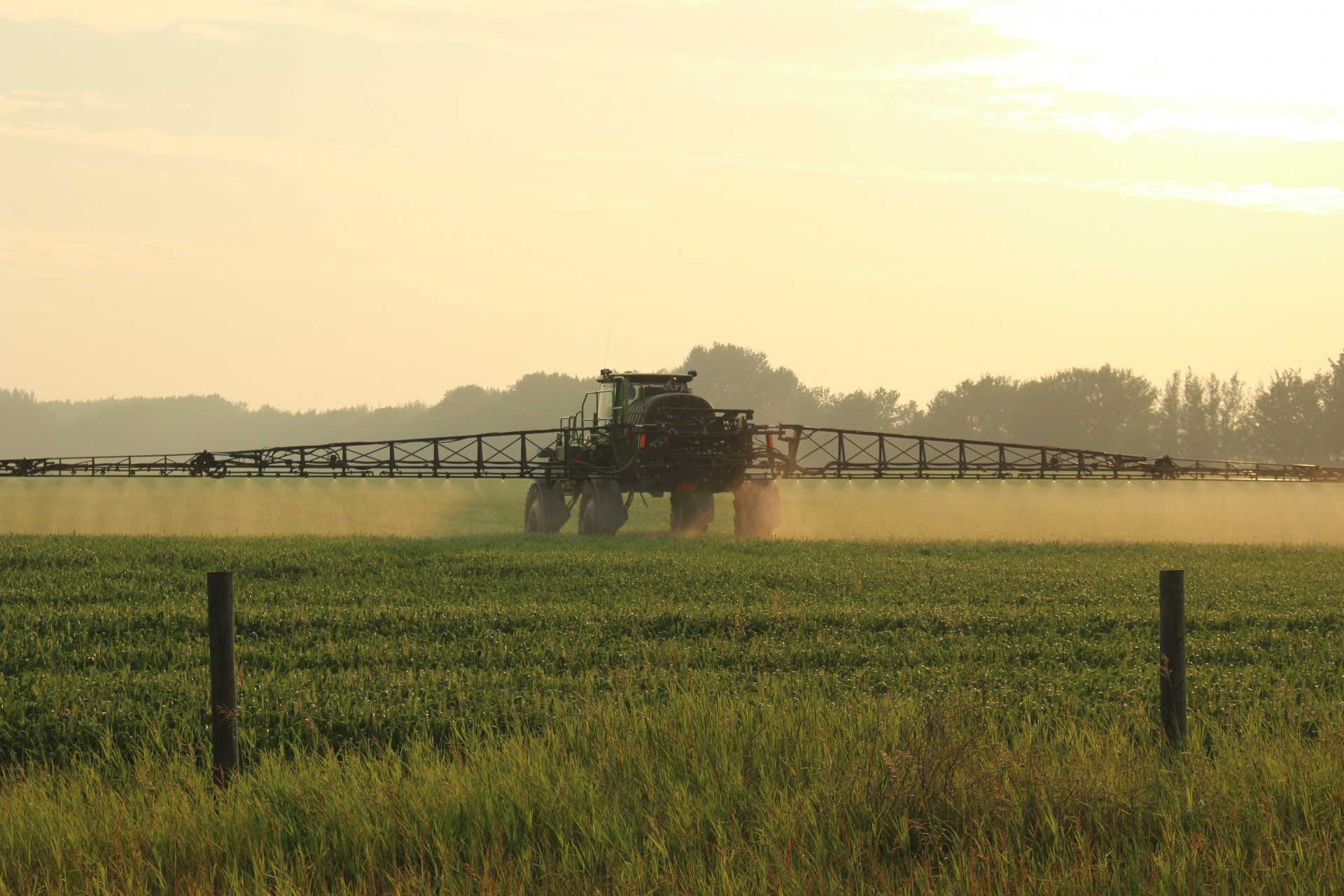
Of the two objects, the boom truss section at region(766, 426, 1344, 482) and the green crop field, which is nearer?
the green crop field

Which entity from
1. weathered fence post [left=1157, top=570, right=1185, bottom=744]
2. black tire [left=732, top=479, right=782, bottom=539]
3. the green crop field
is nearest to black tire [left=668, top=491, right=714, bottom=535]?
black tire [left=732, top=479, right=782, bottom=539]

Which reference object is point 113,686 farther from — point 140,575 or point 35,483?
point 35,483

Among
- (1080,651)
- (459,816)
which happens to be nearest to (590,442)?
(1080,651)

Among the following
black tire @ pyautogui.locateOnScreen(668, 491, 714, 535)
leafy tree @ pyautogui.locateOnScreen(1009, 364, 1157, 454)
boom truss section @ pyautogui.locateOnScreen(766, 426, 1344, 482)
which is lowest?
black tire @ pyautogui.locateOnScreen(668, 491, 714, 535)

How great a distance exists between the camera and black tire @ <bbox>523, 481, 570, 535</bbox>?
3231 centimetres

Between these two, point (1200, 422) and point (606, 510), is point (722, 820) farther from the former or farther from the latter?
point (1200, 422)

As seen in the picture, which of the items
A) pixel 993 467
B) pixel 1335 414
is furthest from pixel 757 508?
pixel 1335 414

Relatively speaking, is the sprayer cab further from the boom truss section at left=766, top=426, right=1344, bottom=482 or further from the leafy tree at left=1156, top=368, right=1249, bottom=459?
the leafy tree at left=1156, top=368, right=1249, bottom=459

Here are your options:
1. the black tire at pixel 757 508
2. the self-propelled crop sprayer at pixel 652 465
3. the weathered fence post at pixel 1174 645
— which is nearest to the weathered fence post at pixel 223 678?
the weathered fence post at pixel 1174 645

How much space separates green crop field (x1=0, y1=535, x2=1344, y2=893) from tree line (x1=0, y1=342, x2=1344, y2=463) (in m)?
85.5

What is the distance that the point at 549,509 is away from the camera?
1273 inches

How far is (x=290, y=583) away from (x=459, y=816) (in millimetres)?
13219

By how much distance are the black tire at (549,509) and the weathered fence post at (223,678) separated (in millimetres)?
24759

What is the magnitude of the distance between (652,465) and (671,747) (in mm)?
20500
